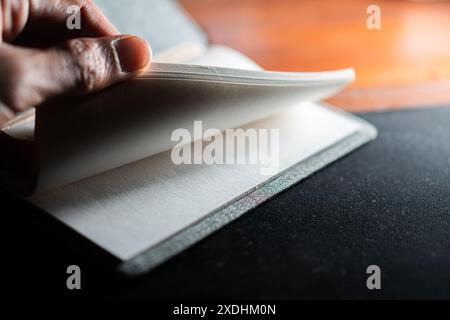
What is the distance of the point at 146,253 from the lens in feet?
1.77

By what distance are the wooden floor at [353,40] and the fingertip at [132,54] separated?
1.84 ft

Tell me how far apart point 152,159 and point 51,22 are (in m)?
0.22

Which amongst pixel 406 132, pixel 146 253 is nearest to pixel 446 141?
pixel 406 132

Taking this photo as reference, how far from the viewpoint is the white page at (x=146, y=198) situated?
567 mm

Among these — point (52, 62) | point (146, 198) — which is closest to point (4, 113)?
point (52, 62)

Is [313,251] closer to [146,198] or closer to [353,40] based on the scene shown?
[146,198]

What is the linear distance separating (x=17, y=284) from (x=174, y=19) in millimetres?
767

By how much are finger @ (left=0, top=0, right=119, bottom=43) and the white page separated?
0.19 meters

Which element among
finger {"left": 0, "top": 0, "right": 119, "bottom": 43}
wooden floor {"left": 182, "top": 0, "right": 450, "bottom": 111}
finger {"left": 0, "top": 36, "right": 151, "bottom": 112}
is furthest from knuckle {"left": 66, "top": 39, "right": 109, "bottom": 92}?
wooden floor {"left": 182, "top": 0, "right": 450, "bottom": 111}

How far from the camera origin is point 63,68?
1.69ft

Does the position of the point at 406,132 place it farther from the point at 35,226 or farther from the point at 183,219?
the point at 35,226

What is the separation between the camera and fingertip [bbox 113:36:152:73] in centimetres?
54

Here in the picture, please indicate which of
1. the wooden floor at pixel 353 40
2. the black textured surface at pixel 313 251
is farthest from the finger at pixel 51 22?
the wooden floor at pixel 353 40

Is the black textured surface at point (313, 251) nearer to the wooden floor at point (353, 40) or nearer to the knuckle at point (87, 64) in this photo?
the knuckle at point (87, 64)
